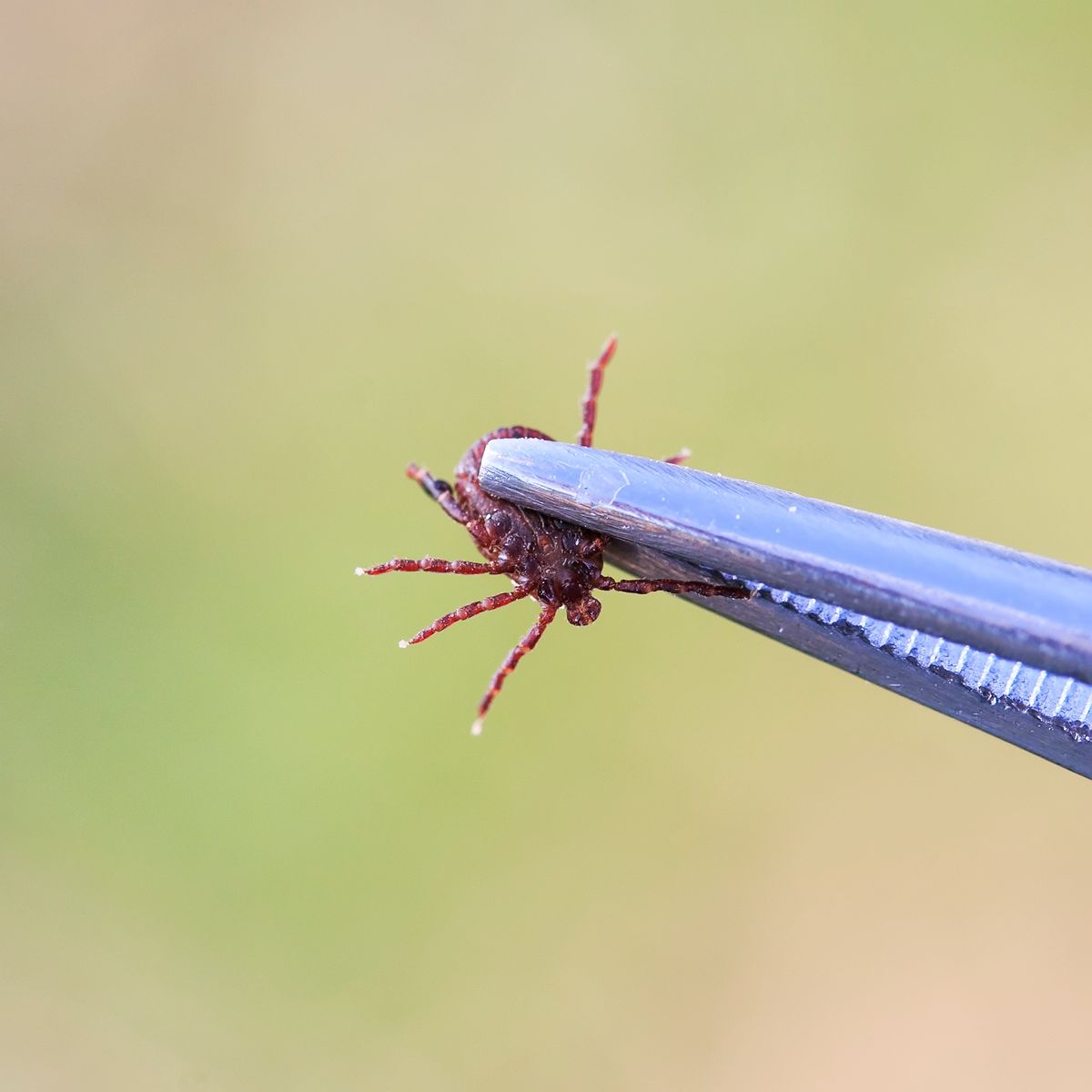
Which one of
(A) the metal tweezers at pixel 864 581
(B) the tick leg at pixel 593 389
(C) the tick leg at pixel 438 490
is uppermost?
(B) the tick leg at pixel 593 389

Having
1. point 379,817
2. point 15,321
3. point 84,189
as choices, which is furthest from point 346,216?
point 379,817

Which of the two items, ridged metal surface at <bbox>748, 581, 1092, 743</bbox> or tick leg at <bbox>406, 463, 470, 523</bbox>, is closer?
ridged metal surface at <bbox>748, 581, 1092, 743</bbox>

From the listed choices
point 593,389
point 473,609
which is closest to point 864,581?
point 473,609

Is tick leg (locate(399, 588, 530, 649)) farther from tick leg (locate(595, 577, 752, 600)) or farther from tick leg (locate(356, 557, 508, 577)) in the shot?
tick leg (locate(595, 577, 752, 600))

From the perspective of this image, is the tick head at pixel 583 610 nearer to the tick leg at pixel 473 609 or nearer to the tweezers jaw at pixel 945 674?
the tick leg at pixel 473 609

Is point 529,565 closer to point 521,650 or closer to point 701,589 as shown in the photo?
point 521,650

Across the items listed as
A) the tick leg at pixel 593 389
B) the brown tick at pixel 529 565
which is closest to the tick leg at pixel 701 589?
the brown tick at pixel 529 565

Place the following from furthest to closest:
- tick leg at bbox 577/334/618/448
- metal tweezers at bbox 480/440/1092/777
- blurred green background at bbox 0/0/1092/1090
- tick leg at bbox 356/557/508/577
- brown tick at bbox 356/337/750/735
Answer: blurred green background at bbox 0/0/1092/1090
tick leg at bbox 577/334/618/448
tick leg at bbox 356/557/508/577
brown tick at bbox 356/337/750/735
metal tweezers at bbox 480/440/1092/777

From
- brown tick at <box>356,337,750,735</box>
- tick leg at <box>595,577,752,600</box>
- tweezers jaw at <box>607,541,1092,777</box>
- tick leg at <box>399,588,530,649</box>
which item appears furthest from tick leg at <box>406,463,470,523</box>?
tweezers jaw at <box>607,541,1092,777</box>
